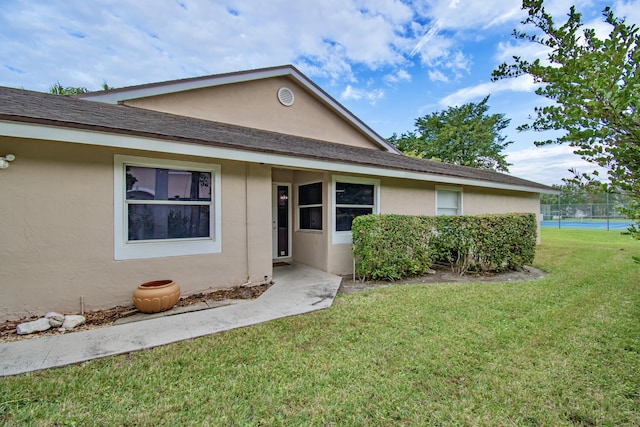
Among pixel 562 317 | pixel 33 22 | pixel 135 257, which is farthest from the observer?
pixel 33 22

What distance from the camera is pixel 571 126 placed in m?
1.93

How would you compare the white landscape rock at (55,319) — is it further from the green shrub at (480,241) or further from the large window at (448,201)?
the large window at (448,201)

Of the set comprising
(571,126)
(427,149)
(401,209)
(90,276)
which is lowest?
(90,276)

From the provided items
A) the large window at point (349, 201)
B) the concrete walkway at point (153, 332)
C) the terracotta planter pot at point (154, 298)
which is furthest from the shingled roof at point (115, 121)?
the concrete walkway at point (153, 332)

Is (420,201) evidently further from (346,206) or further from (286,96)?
(286,96)

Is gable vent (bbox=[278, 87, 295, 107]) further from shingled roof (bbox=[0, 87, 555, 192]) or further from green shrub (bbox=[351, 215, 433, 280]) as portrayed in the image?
green shrub (bbox=[351, 215, 433, 280])

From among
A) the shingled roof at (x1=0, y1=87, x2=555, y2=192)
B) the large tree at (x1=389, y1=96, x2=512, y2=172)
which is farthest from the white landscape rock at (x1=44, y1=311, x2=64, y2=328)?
the large tree at (x1=389, y1=96, x2=512, y2=172)

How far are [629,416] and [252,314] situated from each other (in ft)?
14.4

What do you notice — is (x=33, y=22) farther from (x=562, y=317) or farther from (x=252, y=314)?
(x=562, y=317)

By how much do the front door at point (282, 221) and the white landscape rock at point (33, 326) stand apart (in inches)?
215

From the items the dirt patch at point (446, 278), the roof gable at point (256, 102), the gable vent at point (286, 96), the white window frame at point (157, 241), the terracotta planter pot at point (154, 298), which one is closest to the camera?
the terracotta planter pot at point (154, 298)

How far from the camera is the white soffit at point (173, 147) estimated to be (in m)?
3.91

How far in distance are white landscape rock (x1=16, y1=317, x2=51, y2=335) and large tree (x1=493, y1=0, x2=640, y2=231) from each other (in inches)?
251

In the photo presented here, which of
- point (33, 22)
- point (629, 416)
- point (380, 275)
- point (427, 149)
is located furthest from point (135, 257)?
point (427, 149)
